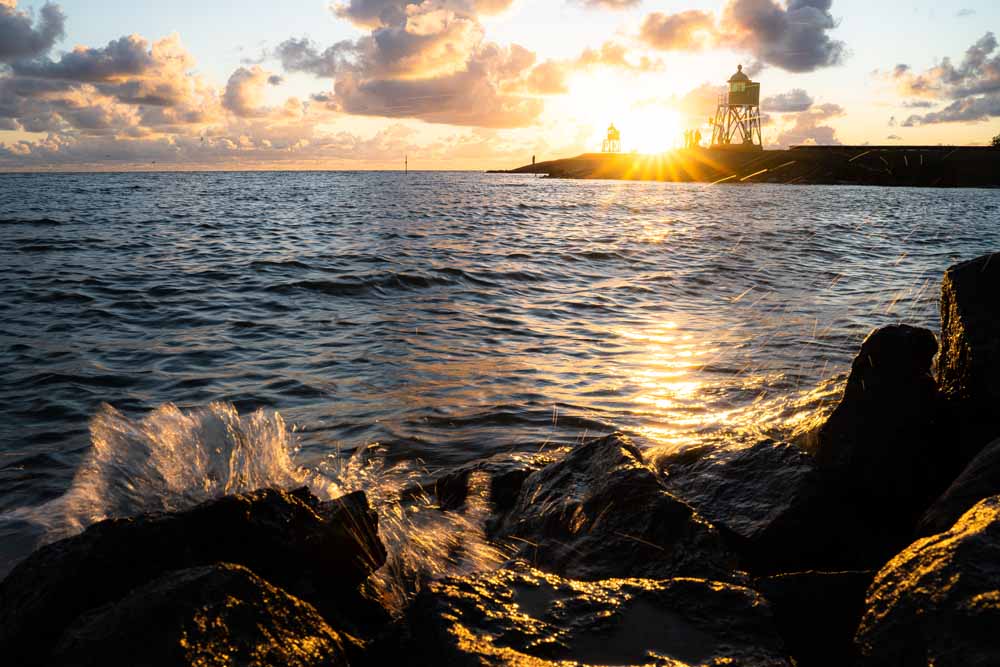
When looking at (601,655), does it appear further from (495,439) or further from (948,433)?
(495,439)

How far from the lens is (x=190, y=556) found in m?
2.84

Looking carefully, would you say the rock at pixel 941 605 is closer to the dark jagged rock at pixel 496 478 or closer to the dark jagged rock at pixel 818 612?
the dark jagged rock at pixel 818 612

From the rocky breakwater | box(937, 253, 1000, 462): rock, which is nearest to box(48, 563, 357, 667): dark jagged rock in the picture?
the rocky breakwater

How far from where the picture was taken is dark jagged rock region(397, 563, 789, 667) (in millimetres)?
2309

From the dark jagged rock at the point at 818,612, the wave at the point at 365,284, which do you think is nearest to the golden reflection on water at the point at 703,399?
the dark jagged rock at the point at 818,612

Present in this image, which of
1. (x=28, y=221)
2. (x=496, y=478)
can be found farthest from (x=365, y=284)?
(x=28, y=221)

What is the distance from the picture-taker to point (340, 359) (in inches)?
379

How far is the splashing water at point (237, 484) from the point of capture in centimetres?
437

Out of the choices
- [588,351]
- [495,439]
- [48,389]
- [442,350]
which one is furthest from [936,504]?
[48,389]

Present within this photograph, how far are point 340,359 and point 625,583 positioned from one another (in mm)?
7494

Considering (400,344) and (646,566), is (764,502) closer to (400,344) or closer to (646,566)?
(646,566)

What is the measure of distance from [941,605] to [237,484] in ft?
14.8

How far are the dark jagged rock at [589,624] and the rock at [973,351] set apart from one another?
2724 millimetres

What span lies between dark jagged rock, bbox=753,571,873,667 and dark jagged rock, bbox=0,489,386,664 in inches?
78.5
